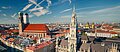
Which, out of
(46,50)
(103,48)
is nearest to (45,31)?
(46,50)

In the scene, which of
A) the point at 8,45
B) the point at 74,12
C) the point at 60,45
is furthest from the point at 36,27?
the point at 74,12

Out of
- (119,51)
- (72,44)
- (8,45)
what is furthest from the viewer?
(8,45)

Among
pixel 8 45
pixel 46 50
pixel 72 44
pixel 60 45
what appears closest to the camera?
pixel 72 44

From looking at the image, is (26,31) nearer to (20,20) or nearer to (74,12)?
(20,20)

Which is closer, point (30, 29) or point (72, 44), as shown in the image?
point (72, 44)

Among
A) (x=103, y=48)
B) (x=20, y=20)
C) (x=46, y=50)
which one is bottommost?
(x=46, y=50)

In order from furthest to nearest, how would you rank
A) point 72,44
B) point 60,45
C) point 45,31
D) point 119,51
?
point 45,31 → point 60,45 → point 72,44 → point 119,51

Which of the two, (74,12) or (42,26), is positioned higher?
(74,12)

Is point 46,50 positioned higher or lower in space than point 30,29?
lower

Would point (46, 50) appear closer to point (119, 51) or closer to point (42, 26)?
point (119, 51)
